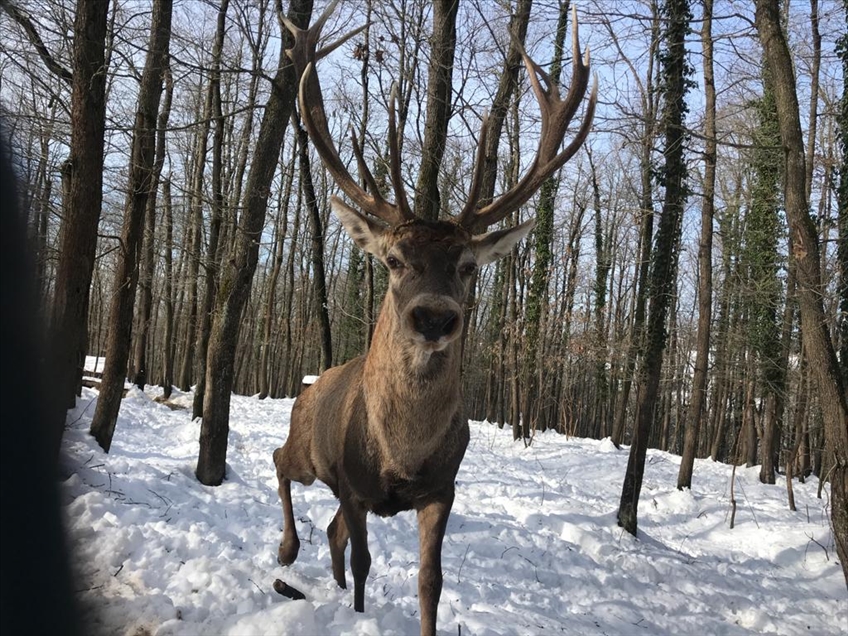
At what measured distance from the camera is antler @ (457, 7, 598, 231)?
15.8 ft

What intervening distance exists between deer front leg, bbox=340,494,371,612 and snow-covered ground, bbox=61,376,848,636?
0.92ft

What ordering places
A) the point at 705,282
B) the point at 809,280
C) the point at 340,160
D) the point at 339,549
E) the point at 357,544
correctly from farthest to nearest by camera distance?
the point at 705,282 < the point at 809,280 < the point at 339,549 < the point at 340,160 < the point at 357,544

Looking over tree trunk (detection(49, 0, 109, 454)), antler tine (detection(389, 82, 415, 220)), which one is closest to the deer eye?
antler tine (detection(389, 82, 415, 220))

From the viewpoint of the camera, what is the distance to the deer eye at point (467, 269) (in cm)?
418

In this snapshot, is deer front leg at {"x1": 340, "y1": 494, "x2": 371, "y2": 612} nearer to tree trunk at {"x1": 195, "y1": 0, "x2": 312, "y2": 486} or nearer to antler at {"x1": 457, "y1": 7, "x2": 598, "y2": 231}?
antler at {"x1": 457, "y1": 7, "x2": 598, "y2": 231}

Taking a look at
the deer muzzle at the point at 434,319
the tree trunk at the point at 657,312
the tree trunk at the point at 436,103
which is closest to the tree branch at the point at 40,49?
the tree trunk at the point at 436,103

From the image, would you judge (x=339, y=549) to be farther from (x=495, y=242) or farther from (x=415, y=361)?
(x=495, y=242)

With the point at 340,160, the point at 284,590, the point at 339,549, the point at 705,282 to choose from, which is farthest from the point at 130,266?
the point at 705,282

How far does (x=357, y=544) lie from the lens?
443 cm

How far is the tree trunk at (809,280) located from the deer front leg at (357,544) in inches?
208

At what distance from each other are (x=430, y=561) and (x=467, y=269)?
207 centimetres

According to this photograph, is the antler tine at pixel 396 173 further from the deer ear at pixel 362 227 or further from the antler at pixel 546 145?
the antler at pixel 546 145

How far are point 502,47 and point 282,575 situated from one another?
26.4ft

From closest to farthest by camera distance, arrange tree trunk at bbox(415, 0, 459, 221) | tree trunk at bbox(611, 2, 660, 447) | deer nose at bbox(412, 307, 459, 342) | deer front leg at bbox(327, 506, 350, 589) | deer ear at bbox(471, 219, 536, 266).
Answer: deer nose at bbox(412, 307, 459, 342)
deer ear at bbox(471, 219, 536, 266)
deer front leg at bbox(327, 506, 350, 589)
tree trunk at bbox(415, 0, 459, 221)
tree trunk at bbox(611, 2, 660, 447)
